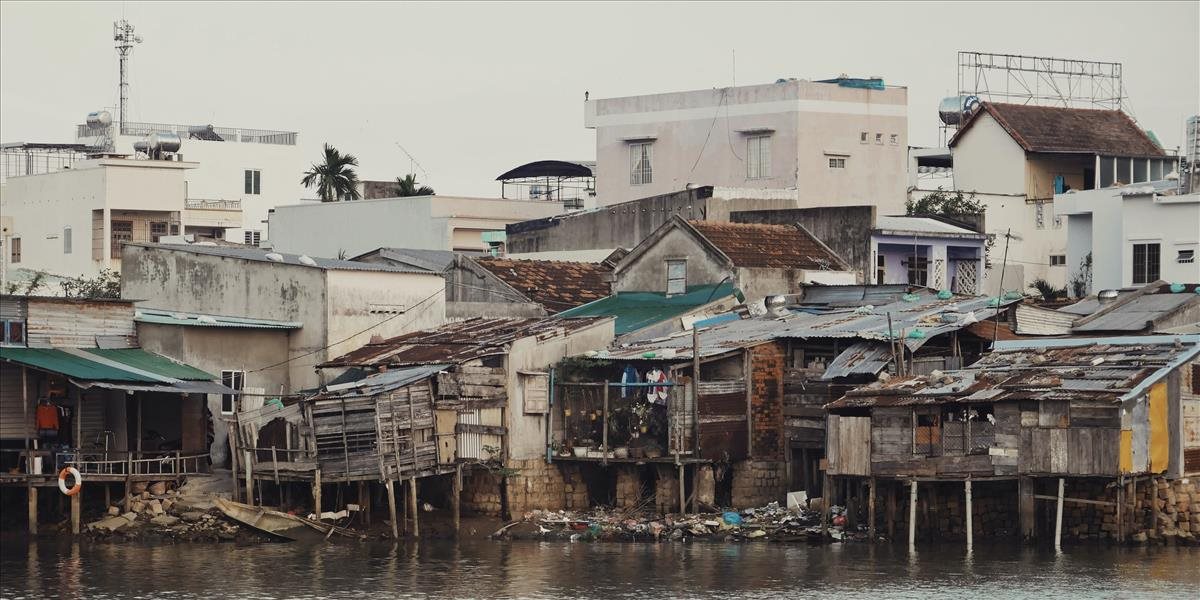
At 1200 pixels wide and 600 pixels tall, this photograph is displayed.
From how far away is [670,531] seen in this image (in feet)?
130

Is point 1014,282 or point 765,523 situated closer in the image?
point 765,523

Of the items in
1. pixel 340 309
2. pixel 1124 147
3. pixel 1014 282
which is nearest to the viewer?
pixel 340 309

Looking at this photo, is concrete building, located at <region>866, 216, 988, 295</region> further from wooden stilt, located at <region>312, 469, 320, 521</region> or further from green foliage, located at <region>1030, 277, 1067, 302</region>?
wooden stilt, located at <region>312, 469, 320, 521</region>

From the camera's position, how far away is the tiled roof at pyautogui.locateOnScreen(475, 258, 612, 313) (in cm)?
5022

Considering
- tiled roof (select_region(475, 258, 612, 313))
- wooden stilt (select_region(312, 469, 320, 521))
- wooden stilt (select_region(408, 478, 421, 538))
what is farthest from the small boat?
tiled roof (select_region(475, 258, 612, 313))

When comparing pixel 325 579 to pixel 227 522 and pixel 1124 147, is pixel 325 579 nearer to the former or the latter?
pixel 227 522

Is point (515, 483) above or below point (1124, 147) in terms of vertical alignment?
below

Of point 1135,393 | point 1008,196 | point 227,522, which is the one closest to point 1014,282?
point 1008,196

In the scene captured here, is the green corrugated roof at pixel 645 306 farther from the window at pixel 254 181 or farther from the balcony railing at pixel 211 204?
the window at pixel 254 181

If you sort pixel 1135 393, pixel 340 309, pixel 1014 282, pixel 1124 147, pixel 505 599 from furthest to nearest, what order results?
pixel 1124 147, pixel 1014 282, pixel 340 309, pixel 1135 393, pixel 505 599

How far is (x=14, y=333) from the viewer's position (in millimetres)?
41188

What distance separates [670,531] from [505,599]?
729cm

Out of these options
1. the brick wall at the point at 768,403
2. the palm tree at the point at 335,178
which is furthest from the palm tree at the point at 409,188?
the brick wall at the point at 768,403

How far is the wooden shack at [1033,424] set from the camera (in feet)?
117
